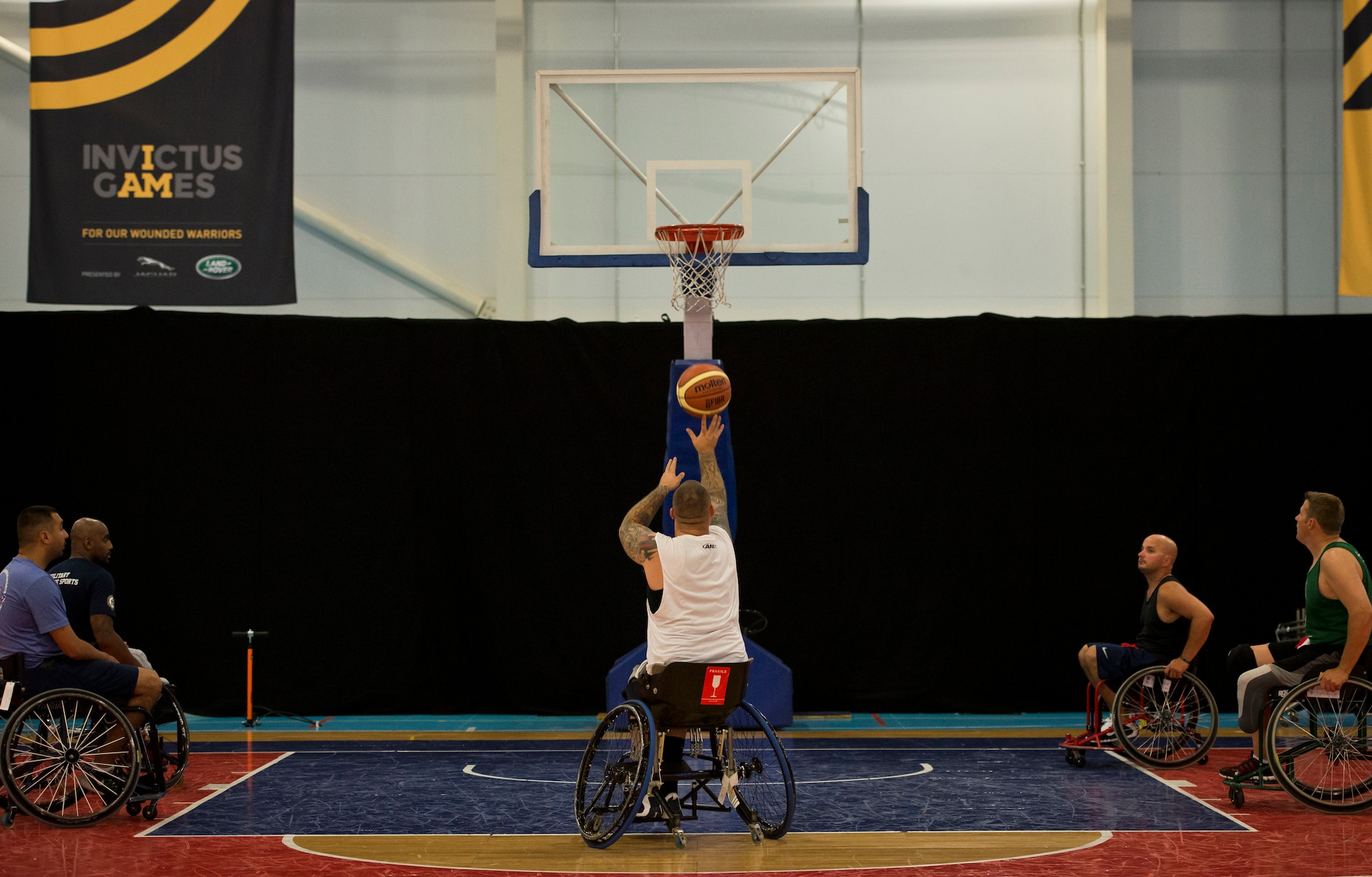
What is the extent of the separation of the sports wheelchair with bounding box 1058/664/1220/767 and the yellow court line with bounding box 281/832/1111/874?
1394mm

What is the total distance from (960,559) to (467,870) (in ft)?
15.6

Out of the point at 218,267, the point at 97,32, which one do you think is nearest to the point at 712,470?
the point at 218,267

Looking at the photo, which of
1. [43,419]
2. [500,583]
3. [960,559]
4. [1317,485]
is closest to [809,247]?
[960,559]

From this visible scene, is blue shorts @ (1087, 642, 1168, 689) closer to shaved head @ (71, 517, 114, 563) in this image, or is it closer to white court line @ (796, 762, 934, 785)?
white court line @ (796, 762, 934, 785)

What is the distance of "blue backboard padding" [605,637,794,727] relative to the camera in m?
7.49

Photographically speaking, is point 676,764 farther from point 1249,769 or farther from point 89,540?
point 89,540

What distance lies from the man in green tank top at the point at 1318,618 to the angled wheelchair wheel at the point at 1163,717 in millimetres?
613

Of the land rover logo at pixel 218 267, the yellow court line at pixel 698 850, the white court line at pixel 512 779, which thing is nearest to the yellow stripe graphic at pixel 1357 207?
the yellow court line at pixel 698 850

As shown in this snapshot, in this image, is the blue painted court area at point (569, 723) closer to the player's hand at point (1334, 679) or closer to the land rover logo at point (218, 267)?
the player's hand at point (1334, 679)

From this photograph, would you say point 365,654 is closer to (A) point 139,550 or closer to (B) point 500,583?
(B) point 500,583

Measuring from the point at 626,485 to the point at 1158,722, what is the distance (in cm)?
364

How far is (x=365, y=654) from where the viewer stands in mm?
8461

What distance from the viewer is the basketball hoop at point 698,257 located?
24.1ft

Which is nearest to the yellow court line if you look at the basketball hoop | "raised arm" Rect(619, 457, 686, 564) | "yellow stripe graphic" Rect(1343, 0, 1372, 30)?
"raised arm" Rect(619, 457, 686, 564)
